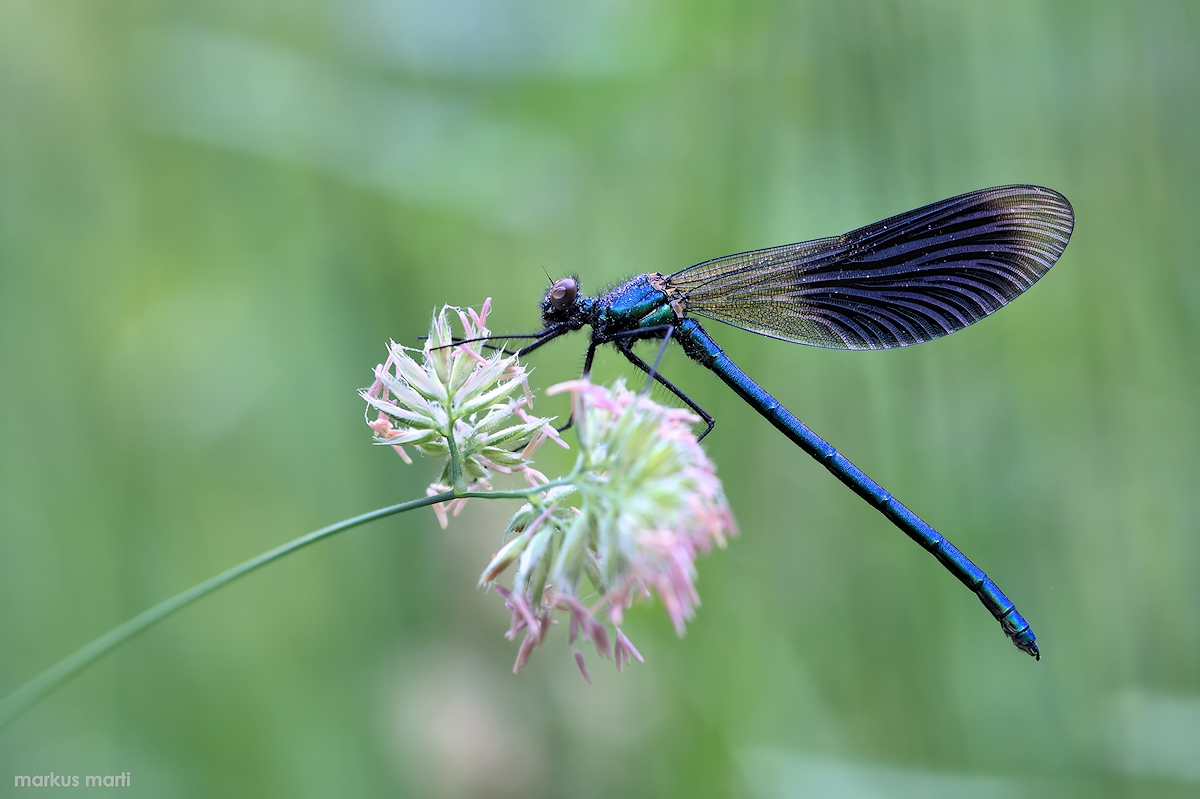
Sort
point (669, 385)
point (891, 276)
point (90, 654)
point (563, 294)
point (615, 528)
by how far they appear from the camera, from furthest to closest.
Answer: point (891, 276), point (669, 385), point (563, 294), point (615, 528), point (90, 654)

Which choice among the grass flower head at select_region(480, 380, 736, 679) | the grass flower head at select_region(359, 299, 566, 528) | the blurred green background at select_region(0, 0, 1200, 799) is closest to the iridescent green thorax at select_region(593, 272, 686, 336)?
the blurred green background at select_region(0, 0, 1200, 799)

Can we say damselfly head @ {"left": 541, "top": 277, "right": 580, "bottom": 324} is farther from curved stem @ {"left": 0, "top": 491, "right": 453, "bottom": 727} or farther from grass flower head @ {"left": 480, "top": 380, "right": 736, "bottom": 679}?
curved stem @ {"left": 0, "top": 491, "right": 453, "bottom": 727}

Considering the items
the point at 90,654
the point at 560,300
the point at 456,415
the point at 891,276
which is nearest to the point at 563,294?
the point at 560,300

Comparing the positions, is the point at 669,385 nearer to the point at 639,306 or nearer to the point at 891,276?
the point at 639,306

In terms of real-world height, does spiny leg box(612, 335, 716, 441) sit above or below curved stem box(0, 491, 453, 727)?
above

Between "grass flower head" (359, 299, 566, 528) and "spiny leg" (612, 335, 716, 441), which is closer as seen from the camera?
"grass flower head" (359, 299, 566, 528)

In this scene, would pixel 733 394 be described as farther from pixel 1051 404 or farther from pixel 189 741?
pixel 189 741
